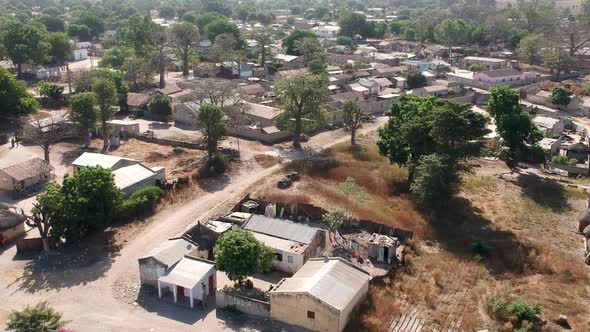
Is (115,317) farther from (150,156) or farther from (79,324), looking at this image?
(150,156)

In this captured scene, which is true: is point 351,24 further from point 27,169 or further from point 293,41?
point 27,169

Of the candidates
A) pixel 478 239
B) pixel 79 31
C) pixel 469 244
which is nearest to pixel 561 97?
pixel 478 239

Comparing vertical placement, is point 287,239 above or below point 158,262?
below

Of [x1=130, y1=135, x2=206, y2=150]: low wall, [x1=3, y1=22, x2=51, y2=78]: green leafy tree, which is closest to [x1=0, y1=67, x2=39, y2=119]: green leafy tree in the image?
[x1=130, y1=135, x2=206, y2=150]: low wall

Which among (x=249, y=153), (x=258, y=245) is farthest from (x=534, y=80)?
(x=258, y=245)

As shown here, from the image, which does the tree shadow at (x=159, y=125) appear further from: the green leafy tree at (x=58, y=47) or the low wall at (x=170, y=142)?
the green leafy tree at (x=58, y=47)
